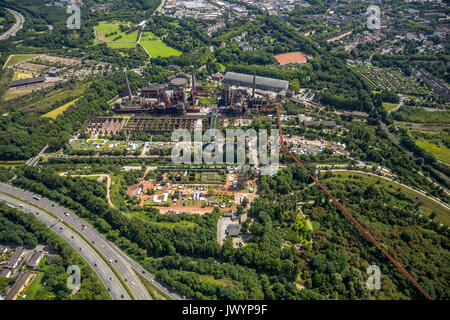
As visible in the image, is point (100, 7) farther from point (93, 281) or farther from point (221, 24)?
point (93, 281)

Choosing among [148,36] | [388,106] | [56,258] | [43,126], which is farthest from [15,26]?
[388,106]

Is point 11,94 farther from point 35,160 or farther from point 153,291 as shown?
point 153,291

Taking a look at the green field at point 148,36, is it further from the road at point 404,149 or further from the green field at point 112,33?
the road at point 404,149

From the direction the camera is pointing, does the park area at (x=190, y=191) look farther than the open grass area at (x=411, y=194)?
Yes

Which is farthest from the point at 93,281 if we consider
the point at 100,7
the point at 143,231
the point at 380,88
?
the point at 100,7

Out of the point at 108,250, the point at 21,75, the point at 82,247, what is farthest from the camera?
the point at 21,75

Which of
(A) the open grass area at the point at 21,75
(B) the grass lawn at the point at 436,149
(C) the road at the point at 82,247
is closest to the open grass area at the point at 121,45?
(A) the open grass area at the point at 21,75
